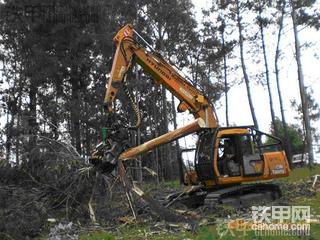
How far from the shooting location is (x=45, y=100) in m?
32.6

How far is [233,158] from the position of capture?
13.3m

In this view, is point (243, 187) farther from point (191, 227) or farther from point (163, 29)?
point (163, 29)

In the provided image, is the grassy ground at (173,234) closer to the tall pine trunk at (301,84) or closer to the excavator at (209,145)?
the excavator at (209,145)

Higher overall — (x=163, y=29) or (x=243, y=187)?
(x=163, y=29)

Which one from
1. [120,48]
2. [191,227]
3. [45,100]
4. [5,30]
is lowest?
[191,227]

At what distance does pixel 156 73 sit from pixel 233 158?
2902mm

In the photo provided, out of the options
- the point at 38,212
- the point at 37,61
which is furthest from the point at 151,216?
the point at 37,61

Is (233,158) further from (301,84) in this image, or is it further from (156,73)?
(301,84)

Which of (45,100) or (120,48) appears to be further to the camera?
(45,100)

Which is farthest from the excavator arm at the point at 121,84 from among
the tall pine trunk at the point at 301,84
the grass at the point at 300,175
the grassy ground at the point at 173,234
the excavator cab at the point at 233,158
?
the tall pine trunk at the point at 301,84

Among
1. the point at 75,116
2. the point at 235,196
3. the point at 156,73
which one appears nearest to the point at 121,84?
the point at 156,73

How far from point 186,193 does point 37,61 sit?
766 inches

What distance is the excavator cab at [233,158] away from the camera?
42.0ft

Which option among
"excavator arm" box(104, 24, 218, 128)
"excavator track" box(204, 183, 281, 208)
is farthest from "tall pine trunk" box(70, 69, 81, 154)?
"excavator track" box(204, 183, 281, 208)
